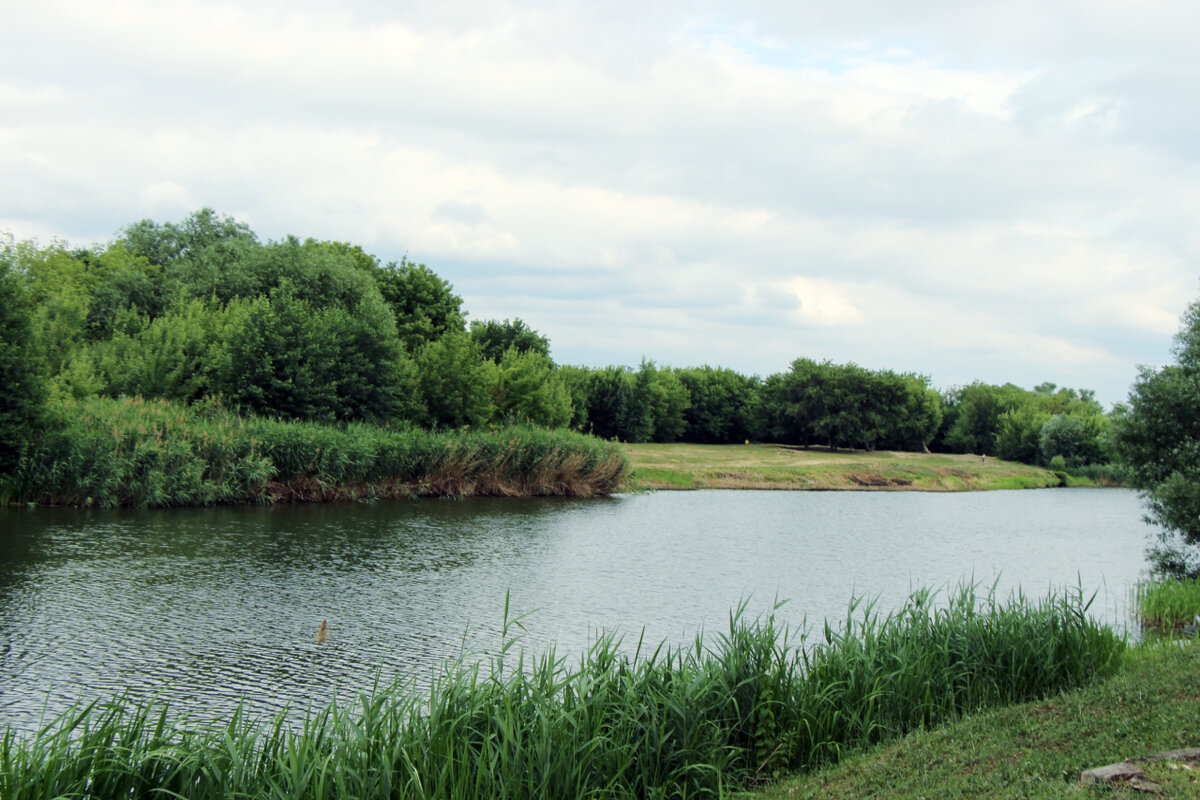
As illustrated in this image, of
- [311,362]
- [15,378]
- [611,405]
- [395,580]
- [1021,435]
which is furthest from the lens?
[1021,435]

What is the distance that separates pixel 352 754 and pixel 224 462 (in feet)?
79.5

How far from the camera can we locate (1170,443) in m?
18.5

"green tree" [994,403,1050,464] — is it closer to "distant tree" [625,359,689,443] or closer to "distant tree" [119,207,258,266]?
"distant tree" [625,359,689,443]

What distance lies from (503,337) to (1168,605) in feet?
151

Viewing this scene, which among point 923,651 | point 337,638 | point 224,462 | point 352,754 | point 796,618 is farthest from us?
point 224,462

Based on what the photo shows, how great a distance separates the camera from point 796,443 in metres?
78.8

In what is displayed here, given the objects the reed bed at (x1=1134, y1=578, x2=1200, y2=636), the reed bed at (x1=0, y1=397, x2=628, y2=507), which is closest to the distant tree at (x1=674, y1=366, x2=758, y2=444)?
the reed bed at (x1=0, y1=397, x2=628, y2=507)

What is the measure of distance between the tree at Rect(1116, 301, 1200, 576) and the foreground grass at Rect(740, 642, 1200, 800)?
10728mm

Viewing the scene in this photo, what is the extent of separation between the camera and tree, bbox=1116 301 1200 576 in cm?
1731

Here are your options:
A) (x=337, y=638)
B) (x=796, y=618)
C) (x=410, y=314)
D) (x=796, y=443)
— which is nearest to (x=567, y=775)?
(x=337, y=638)

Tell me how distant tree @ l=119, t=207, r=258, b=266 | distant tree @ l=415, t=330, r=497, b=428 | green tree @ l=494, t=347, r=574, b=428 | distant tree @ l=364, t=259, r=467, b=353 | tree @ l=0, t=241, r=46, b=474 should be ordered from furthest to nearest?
distant tree @ l=119, t=207, r=258, b=266
distant tree @ l=364, t=259, r=467, b=353
green tree @ l=494, t=347, r=574, b=428
distant tree @ l=415, t=330, r=497, b=428
tree @ l=0, t=241, r=46, b=474

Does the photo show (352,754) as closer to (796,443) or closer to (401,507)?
(401,507)

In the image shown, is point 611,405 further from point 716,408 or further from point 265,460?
point 265,460

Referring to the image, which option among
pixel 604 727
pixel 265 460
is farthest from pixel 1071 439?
pixel 604 727
